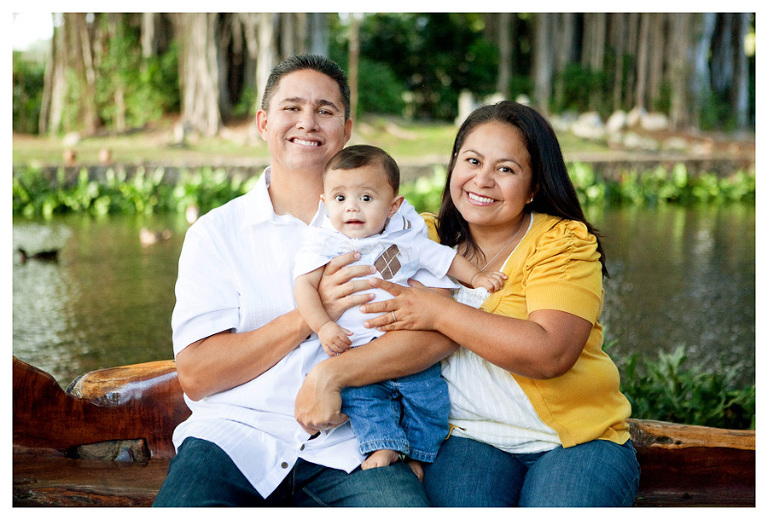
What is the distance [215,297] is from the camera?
75.8 inches

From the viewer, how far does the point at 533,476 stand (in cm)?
187

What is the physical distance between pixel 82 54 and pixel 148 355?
11.2 meters

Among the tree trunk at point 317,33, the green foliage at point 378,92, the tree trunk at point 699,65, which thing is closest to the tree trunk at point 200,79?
the tree trunk at point 317,33

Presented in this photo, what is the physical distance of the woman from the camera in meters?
1.81

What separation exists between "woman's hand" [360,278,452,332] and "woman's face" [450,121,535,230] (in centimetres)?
29

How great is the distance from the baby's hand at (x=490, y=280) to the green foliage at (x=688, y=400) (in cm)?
150

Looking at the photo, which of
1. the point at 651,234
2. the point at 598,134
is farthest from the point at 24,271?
the point at 598,134

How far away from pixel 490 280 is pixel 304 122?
2.24 feet

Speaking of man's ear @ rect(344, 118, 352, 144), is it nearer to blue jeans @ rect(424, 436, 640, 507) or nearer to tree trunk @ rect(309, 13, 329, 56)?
blue jeans @ rect(424, 436, 640, 507)

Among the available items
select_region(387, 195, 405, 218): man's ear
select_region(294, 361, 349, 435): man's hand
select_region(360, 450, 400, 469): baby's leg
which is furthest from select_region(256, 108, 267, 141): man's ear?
select_region(360, 450, 400, 469): baby's leg

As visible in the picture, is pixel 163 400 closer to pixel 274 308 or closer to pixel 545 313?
pixel 274 308

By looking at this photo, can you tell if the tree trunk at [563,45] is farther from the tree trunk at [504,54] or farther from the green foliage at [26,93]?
the green foliage at [26,93]

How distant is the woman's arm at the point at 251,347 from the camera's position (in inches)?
73.5

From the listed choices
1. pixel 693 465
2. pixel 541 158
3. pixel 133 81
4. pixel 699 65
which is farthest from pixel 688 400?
pixel 699 65
